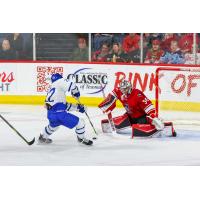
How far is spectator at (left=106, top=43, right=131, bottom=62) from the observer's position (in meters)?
5.97

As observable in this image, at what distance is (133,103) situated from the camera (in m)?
6.15

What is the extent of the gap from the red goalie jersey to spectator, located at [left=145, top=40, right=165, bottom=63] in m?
0.26

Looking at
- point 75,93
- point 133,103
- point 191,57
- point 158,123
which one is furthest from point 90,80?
point 191,57

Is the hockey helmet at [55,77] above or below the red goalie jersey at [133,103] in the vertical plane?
above

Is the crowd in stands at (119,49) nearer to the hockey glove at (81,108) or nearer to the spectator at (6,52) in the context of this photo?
the spectator at (6,52)

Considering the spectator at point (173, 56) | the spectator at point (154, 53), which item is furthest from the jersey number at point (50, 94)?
the spectator at point (173, 56)

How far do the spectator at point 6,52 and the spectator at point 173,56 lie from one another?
1.08 meters

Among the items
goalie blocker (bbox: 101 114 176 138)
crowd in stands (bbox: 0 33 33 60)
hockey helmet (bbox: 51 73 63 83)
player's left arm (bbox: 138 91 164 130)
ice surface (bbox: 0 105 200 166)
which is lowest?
ice surface (bbox: 0 105 200 166)

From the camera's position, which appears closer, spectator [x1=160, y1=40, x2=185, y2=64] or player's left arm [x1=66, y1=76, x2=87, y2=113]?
spectator [x1=160, y1=40, x2=185, y2=64]

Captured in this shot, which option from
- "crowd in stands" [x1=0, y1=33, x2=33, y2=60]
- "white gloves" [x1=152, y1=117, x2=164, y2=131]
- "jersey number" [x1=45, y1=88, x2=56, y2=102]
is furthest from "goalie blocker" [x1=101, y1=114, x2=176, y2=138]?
"crowd in stands" [x1=0, y1=33, x2=33, y2=60]

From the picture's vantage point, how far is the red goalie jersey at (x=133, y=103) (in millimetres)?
6062

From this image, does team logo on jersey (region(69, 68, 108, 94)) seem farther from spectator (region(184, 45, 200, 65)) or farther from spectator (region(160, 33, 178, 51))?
spectator (region(184, 45, 200, 65))

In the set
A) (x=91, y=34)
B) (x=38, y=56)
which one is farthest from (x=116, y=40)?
(x=38, y=56)
